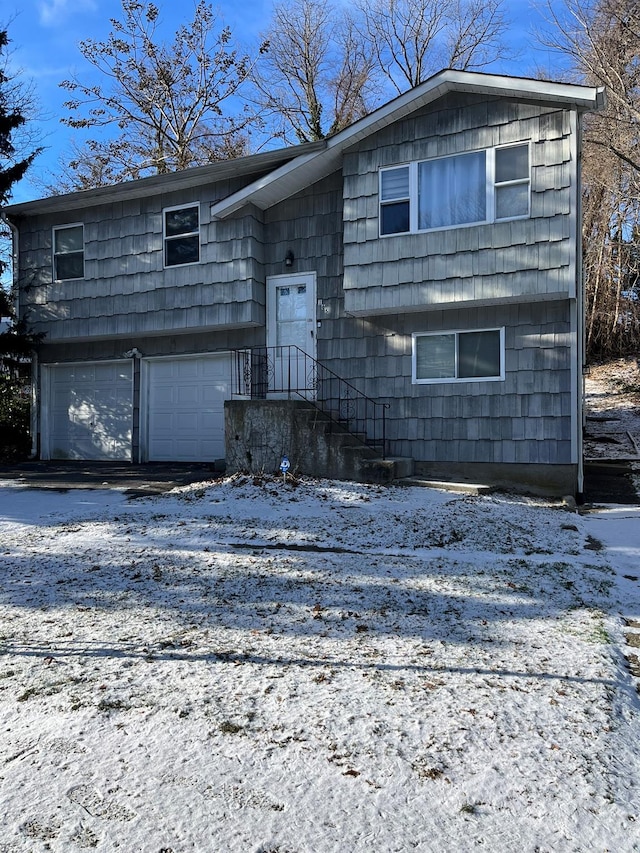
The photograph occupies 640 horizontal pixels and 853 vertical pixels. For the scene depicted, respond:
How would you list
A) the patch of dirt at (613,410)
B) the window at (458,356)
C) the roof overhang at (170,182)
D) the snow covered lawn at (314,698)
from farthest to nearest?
the patch of dirt at (613,410) < the roof overhang at (170,182) < the window at (458,356) < the snow covered lawn at (314,698)

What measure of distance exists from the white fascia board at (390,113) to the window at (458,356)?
3330mm

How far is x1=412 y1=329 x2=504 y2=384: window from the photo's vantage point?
9.89 metres

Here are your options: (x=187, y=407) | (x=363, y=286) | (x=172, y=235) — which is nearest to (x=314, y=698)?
(x=363, y=286)

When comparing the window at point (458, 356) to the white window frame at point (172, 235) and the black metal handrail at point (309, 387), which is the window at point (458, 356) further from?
the white window frame at point (172, 235)

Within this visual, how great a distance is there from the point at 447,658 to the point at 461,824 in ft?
4.31

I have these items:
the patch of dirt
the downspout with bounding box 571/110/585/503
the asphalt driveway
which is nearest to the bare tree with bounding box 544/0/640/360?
the patch of dirt

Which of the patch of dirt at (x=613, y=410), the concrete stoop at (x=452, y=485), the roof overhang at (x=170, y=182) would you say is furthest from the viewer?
the patch of dirt at (x=613, y=410)

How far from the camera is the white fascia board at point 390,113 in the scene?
8750 millimetres

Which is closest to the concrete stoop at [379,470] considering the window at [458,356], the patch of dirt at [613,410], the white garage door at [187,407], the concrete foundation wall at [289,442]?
the concrete foundation wall at [289,442]

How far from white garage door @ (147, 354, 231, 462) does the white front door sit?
1.20 metres

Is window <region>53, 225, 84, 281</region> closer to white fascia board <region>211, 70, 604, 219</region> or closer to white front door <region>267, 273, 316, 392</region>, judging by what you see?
white fascia board <region>211, 70, 604, 219</region>

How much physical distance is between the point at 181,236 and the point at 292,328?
284 cm

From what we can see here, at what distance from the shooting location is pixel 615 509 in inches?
335

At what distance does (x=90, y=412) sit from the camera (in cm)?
1359
